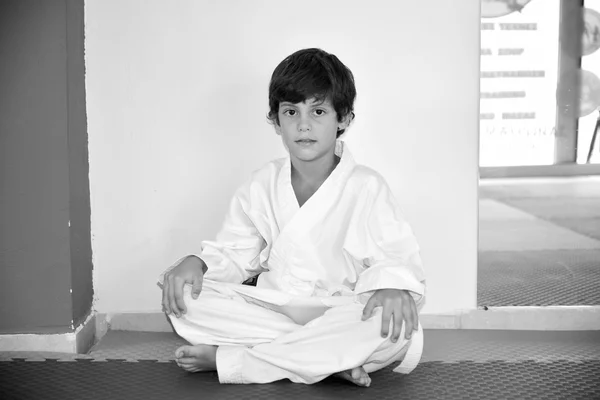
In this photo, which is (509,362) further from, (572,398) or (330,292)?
(330,292)

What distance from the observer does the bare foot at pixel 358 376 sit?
1.78 meters

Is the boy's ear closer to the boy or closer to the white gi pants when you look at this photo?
the boy

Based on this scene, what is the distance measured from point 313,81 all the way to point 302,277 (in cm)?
59

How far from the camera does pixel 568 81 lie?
2.48m

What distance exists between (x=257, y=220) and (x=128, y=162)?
61 centimetres

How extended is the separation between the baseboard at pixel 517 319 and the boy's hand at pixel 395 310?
2.29ft

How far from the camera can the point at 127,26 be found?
2354 mm

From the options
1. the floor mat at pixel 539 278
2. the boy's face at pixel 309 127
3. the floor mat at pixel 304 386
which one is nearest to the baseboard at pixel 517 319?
the floor mat at pixel 539 278

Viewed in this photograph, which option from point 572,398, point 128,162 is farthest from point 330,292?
point 128,162

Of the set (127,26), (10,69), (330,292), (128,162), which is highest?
(127,26)

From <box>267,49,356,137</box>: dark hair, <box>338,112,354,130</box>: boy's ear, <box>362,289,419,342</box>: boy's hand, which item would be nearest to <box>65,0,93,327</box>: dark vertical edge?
<box>267,49,356,137</box>: dark hair

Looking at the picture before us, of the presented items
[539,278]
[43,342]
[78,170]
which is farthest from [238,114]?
[539,278]

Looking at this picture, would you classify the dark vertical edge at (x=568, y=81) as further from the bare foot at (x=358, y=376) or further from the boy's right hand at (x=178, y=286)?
the boy's right hand at (x=178, y=286)

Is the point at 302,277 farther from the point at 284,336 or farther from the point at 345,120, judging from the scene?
the point at 345,120
